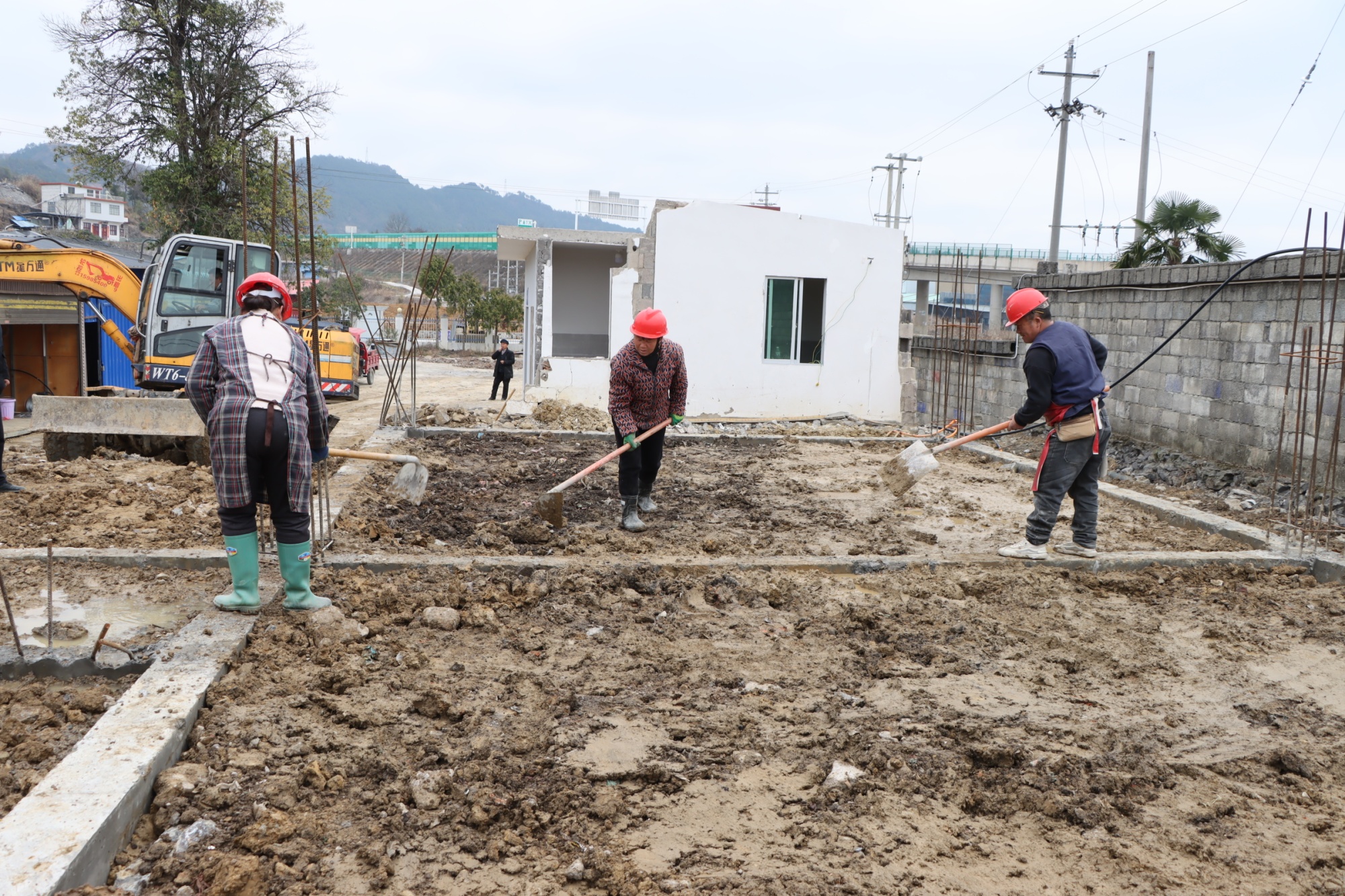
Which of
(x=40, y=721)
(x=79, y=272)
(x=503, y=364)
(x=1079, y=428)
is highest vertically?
(x=79, y=272)

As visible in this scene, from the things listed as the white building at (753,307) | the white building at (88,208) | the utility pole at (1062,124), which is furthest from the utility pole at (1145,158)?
the white building at (88,208)

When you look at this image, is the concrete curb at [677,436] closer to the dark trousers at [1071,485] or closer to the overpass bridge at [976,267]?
the dark trousers at [1071,485]

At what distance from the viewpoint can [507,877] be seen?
7.92 feet

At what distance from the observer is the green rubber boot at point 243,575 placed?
406cm

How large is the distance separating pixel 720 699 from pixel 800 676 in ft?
1.40

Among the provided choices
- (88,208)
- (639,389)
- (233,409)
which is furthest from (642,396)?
(88,208)

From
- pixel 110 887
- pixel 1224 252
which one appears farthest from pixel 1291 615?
pixel 1224 252

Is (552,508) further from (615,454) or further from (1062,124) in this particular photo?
(1062,124)

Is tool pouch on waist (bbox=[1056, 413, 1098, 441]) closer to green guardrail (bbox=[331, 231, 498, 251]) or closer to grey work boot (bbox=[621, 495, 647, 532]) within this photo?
grey work boot (bbox=[621, 495, 647, 532])

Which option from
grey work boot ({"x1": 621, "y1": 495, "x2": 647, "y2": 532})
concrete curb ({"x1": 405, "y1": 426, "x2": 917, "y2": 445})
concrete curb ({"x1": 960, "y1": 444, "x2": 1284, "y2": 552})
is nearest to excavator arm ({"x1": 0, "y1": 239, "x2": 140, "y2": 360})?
concrete curb ({"x1": 405, "y1": 426, "x2": 917, "y2": 445})

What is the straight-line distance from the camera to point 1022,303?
5.71 m

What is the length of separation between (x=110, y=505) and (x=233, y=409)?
10.9 ft

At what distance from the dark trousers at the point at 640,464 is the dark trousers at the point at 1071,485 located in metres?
2.44

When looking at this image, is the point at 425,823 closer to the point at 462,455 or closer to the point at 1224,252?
the point at 462,455
